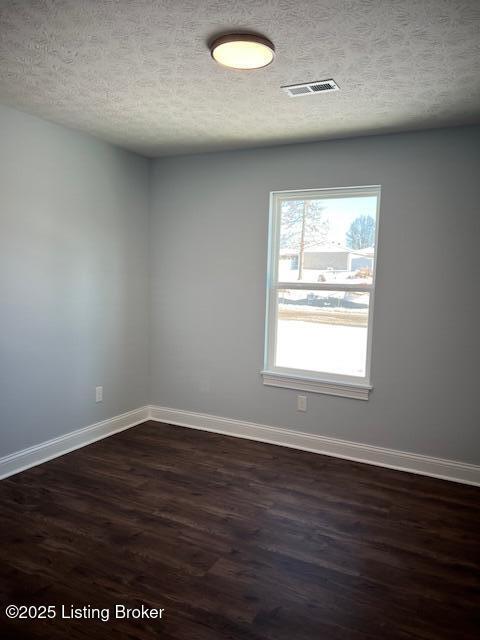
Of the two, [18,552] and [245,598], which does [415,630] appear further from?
[18,552]

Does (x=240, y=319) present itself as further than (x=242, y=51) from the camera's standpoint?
Yes

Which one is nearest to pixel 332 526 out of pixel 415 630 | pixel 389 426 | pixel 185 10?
pixel 415 630

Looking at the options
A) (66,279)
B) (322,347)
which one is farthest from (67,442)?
(322,347)

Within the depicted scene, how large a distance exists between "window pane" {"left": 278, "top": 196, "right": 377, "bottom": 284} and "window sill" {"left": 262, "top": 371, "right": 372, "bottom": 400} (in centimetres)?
85

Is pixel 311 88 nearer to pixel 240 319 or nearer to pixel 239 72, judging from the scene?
pixel 239 72

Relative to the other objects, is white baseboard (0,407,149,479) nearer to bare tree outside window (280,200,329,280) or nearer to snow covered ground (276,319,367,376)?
snow covered ground (276,319,367,376)

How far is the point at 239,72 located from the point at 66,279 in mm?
2078

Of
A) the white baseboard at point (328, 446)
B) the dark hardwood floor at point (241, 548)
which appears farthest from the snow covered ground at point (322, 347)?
the dark hardwood floor at point (241, 548)

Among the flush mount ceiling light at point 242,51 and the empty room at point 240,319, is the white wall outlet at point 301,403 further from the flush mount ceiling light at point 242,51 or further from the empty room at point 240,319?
the flush mount ceiling light at point 242,51

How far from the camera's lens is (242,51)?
2.16 metres

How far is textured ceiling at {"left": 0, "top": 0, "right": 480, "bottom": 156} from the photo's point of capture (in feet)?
6.18

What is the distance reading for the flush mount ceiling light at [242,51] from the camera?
2.07 m

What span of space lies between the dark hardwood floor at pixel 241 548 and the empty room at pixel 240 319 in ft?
0.05

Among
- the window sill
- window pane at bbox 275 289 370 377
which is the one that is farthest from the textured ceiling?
the window sill
